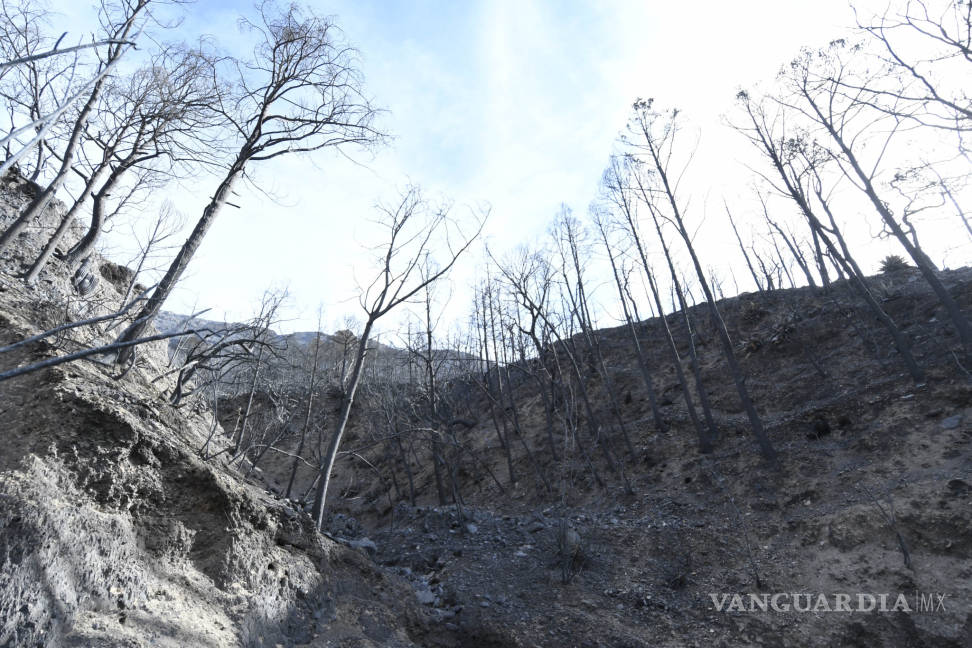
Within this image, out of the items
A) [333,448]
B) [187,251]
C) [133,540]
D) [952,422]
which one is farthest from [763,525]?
[187,251]

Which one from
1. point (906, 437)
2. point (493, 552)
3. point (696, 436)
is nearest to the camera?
point (493, 552)

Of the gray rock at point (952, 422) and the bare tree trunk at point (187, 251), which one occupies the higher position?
the bare tree trunk at point (187, 251)

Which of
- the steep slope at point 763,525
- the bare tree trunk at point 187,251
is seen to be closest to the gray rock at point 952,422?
the steep slope at point 763,525

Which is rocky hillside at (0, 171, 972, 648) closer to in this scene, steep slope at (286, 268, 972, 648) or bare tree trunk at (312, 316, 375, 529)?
steep slope at (286, 268, 972, 648)

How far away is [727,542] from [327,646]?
26.3 ft

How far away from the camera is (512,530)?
34.6 feet

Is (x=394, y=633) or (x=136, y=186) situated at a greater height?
(x=136, y=186)

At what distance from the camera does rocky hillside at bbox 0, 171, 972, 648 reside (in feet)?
13.1

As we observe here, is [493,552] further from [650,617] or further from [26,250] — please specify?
[26,250]

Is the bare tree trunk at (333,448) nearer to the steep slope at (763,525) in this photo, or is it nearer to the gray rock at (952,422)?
the steep slope at (763,525)

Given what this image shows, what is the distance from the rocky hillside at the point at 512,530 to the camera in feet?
13.1

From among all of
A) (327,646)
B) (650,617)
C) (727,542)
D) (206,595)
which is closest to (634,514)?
(727,542)

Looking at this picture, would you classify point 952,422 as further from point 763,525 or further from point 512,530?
point 512,530

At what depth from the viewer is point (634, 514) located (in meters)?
12.1
